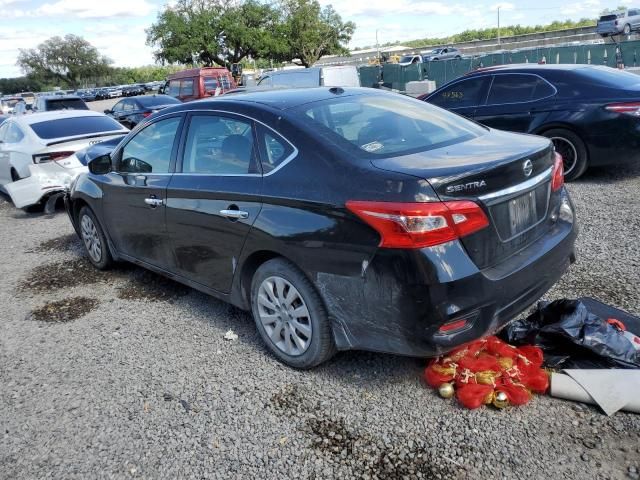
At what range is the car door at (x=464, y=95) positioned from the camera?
26.5ft

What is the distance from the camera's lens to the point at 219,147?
3.79 m

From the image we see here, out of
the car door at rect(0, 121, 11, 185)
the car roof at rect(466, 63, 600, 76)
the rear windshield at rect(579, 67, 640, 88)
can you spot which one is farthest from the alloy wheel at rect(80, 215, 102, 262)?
the rear windshield at rect(579, 67, 640, 88)

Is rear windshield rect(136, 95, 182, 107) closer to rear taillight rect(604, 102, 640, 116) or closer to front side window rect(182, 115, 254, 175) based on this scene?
rear taillight rect(604, 102, 640, 116)

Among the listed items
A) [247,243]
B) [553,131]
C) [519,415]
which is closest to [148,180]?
[247,243]

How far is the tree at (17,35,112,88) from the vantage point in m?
95.2

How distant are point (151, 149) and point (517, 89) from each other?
17.9ft

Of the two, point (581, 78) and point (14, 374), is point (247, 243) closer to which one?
point (14, 374)

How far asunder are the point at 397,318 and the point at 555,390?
0.99 meters

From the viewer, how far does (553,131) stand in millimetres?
7211

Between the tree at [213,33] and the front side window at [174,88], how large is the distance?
2786 centimetres

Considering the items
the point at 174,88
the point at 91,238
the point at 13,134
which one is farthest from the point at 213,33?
the point at 91,238

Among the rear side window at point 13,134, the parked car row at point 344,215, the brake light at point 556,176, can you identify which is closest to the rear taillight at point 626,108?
the parked car row at point 344,215

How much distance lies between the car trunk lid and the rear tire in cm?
429

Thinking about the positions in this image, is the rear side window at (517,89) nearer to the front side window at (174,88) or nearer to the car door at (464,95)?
the car door at (464,95)
